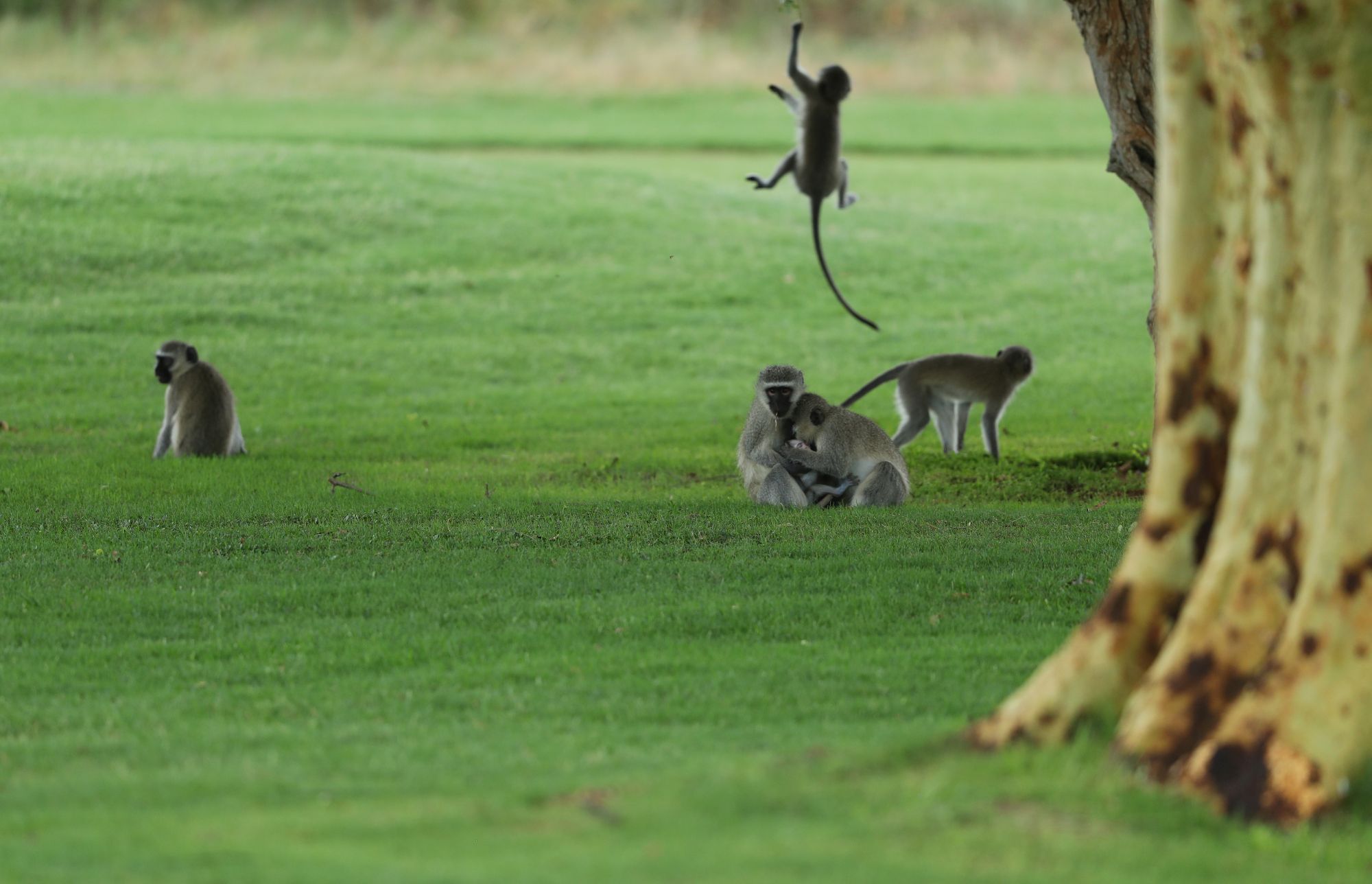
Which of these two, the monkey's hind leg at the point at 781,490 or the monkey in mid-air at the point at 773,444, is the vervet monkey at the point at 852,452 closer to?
the monkey in mid-air at the point at 773,444

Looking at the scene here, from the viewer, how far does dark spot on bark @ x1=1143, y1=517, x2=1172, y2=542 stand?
5.89 meters

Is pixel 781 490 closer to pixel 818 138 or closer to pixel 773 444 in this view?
pixel 773 444

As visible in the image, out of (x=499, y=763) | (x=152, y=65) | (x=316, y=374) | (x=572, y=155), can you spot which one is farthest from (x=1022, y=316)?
(x=152, y=65)

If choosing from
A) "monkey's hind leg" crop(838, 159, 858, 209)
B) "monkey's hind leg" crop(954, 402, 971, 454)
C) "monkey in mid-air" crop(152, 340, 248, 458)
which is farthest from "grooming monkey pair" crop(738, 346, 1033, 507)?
"monkey in mid-air" crop(152, 340, 248, 458)

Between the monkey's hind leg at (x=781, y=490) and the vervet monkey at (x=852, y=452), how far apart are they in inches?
8.4

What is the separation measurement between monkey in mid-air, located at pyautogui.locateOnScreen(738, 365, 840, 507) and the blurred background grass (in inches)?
1421

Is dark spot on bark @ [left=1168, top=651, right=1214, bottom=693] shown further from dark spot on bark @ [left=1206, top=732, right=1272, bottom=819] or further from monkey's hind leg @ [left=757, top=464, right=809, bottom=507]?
monkey's hind leg @ [left=757, top=464, right=809, bottom=507]

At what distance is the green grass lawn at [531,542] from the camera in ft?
17.4

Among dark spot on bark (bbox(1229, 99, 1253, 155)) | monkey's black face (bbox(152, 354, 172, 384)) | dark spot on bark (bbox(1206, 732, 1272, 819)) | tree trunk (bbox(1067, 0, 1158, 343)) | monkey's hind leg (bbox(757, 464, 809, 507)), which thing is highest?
tree trunk (bbox(1067, 0, 1158, 343))

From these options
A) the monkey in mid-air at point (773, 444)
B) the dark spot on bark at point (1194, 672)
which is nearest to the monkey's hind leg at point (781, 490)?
the monkey in mid-air at point (773, 444)

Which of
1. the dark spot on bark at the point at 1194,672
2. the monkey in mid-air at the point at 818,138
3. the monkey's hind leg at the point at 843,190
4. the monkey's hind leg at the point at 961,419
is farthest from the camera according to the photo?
the monkey's hind leg at the point at 961,419

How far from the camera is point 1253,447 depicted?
5535mm

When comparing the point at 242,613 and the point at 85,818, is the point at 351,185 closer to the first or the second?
the point at 242,613

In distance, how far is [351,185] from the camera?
29.6m
